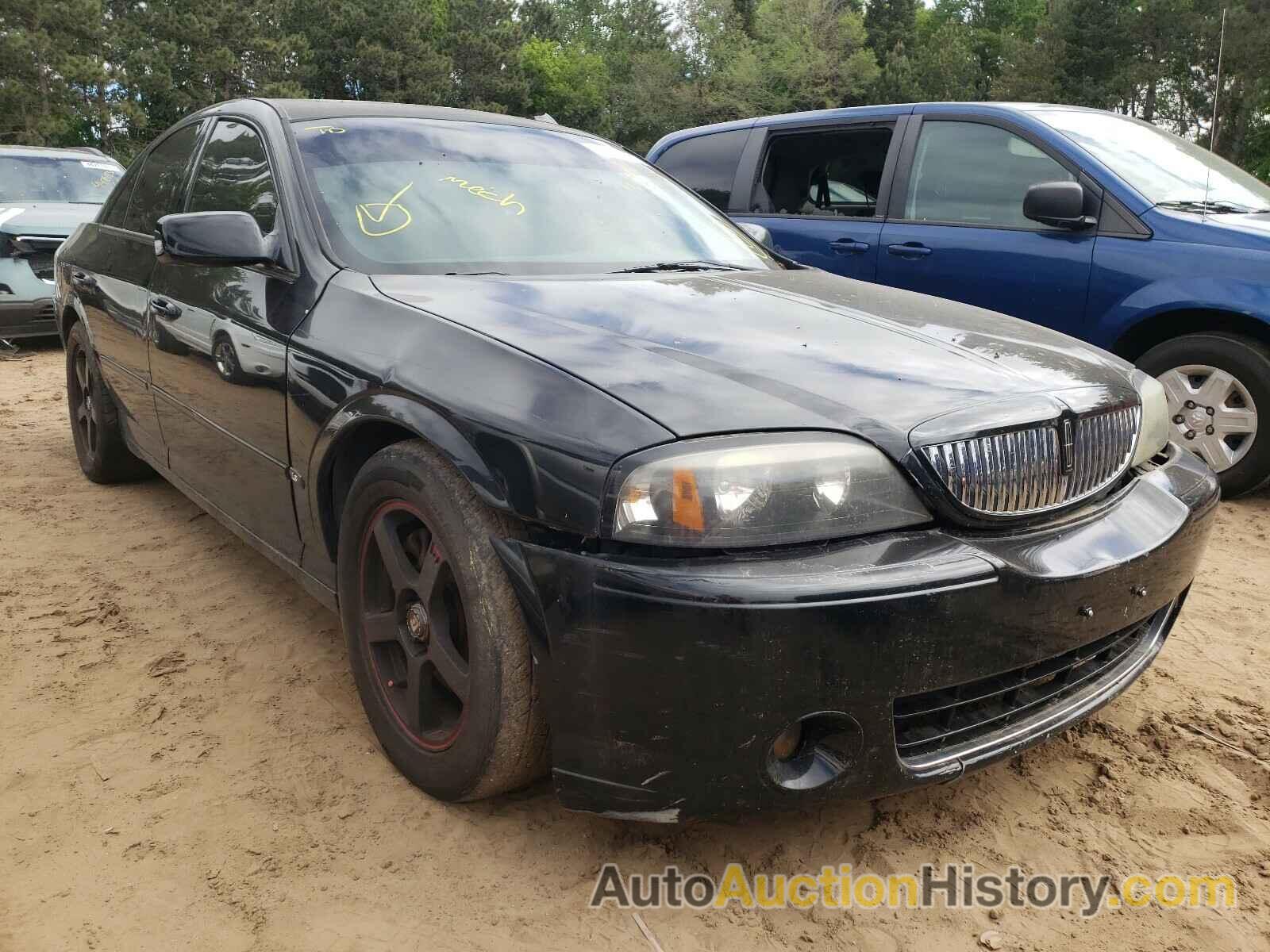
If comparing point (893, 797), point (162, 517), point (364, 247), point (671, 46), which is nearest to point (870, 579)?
point (893, 797)

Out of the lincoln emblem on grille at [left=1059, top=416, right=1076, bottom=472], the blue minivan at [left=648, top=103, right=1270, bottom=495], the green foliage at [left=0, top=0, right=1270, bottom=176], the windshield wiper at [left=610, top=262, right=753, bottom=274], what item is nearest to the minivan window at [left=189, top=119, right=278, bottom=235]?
the windshield wiper at [left=610, top=262, right=753, bottom=274]

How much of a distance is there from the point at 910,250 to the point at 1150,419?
290 cm

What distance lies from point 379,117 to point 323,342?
3.36ft

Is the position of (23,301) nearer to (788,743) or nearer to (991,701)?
(788,743)

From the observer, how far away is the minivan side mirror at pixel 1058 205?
4402 millimetres

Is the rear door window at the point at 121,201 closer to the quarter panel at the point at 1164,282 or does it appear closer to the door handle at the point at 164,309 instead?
the door handle at the point at 164,309

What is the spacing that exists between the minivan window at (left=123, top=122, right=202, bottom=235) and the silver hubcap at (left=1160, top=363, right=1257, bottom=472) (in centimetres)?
410

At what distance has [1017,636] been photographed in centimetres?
183

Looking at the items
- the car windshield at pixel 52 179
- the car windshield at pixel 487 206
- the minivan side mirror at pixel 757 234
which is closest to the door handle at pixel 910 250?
the minivan side mirror at pixel 757 234

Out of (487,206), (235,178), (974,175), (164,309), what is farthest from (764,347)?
(974,175)

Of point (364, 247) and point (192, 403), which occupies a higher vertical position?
point (364, 247)

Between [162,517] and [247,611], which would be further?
[162,517]

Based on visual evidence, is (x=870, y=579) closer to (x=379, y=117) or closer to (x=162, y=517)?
(x=379, y=117)

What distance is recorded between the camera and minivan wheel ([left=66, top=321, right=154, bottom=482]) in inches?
167
